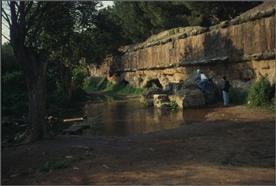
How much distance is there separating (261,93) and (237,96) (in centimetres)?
282

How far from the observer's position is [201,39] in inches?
1200

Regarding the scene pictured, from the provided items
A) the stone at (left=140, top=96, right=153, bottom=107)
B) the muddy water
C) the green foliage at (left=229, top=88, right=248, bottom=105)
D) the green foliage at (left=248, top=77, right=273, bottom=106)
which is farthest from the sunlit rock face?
the muddy water

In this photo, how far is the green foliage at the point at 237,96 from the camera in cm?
2289

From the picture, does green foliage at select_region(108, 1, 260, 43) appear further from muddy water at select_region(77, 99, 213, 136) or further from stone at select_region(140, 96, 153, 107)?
muddy water at select_region(77, 99, 213, 136)

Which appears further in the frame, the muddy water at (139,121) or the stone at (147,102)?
the stone at (147,102)

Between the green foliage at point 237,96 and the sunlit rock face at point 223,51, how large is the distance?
638 mm

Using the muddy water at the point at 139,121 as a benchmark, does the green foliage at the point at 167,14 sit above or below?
above

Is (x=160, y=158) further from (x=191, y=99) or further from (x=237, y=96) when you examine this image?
(x=237, y=96)

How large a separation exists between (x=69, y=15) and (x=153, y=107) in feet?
33.2

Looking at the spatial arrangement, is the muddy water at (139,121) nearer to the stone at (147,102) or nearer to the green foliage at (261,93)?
the green foliage at (261,93)

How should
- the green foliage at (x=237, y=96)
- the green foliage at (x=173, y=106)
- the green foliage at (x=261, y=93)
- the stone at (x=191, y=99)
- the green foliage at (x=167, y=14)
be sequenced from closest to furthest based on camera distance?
the green foliage at (x=261, y=93) < the green foliage at (x=237, y=96) < the stone at (x=191, y=99) < the green foliage at (x=173, y=106) < the green foliage at (x=167, y=14)

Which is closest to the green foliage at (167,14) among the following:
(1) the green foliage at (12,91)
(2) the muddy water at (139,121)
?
(1) the green foliage at (12,91)

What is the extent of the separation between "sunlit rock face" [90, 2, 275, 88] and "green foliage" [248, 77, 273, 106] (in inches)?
35.5

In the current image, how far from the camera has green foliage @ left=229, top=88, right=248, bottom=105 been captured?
22891mm
